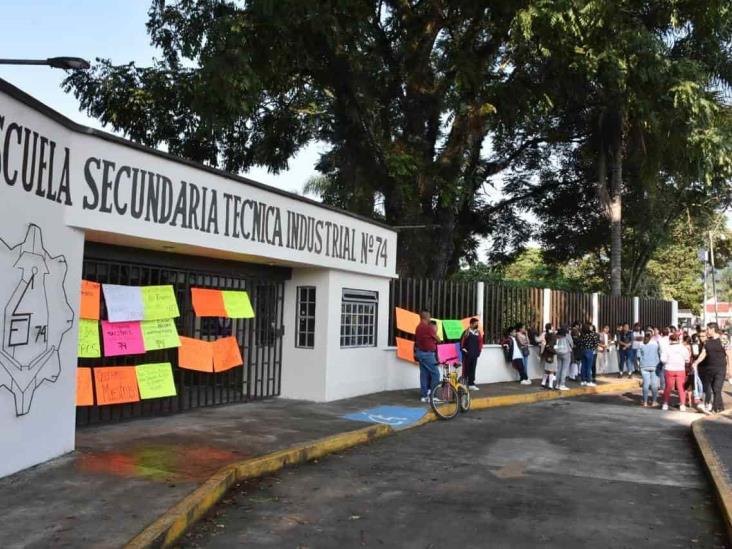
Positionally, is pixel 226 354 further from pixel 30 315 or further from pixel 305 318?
pixel 30 315

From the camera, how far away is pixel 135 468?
6.62m

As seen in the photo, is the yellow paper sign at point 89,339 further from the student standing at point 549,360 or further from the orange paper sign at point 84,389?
the student standing at point 549,360

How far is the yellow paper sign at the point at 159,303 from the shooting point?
9312 mm

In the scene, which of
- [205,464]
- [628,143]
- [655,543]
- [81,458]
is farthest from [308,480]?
[628,143]

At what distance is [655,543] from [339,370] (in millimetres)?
7634

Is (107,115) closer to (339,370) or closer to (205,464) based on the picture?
(339,370)

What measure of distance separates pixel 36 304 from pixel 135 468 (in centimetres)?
188

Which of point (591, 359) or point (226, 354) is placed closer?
point (226, 354)

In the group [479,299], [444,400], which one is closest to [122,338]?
[444,400]

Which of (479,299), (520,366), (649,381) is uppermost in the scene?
(479,299)

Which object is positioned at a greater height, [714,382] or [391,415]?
[714,382]

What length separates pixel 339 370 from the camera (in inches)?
491

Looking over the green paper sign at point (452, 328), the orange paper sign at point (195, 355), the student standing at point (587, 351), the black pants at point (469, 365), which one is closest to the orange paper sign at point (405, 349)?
the black pants at point (469, 365)

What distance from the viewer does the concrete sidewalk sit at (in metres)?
4.89
